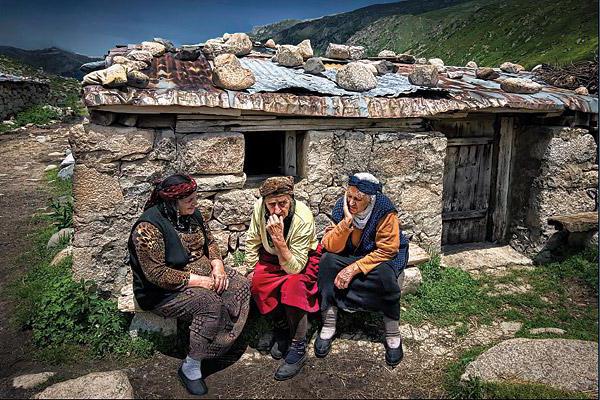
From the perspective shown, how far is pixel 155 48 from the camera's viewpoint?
5324mm

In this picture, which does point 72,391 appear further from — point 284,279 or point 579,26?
point 579,26

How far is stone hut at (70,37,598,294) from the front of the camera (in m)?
4.00

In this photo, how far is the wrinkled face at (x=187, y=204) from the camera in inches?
131

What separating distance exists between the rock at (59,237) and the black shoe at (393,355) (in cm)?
452

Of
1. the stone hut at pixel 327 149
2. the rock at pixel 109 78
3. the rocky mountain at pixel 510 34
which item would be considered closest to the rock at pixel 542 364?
the stone hut at pixel 327 149

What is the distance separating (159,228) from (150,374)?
1.21 meters

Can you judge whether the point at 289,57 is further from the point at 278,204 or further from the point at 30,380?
the point at 30,380

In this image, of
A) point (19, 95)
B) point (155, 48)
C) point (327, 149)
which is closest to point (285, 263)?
point (327, 149)

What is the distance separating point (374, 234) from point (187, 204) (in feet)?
5.11

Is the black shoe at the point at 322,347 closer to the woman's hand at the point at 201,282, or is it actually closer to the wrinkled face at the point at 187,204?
the woman's hand at the point at 201,282

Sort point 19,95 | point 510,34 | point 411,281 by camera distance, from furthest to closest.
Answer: point 510,34 → point 19,95 → point 411,281

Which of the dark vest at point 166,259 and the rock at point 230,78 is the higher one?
the rock at point 230,78

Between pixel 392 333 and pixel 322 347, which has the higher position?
pixel 392 333

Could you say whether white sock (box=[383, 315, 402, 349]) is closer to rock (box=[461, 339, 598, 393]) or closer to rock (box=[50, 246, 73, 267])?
rock (box=[461, 339, 598, 393])
